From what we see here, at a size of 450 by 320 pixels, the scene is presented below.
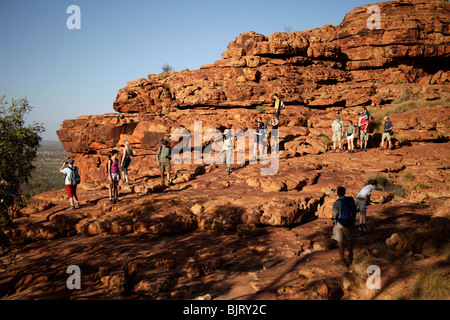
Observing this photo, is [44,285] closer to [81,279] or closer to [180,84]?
[81,279]

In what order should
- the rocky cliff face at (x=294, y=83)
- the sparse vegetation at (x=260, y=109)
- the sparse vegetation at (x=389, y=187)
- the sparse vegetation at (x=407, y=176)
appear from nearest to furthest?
1. the sparse vegetation at (x=389, y=187)
2. the sparse vegetation at (x=407, y=176)
3. the rocky cliff face at (x=294, y=83)
4. the sparse vegetation at (x=260, y=109)

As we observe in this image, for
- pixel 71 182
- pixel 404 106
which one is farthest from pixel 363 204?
pixel 404 106

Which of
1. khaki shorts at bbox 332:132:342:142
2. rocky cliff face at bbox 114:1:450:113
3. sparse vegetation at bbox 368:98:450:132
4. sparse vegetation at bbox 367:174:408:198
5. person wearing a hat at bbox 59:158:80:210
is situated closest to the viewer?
person wearing a hat at bbox 59:158:80:210

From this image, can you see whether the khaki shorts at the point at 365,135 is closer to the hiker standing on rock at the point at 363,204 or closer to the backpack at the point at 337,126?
the backpack at the point at 337,126

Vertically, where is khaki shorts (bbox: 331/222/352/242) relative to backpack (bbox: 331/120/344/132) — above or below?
below

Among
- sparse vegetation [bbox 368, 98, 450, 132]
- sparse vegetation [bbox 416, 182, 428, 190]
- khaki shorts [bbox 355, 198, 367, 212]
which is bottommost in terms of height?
sparse vegetation [bbox 416, 182, 428, 190]
